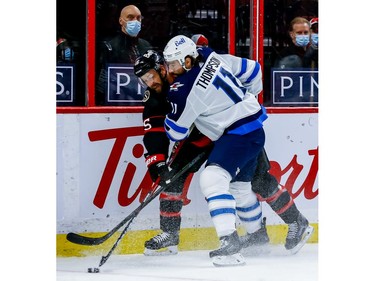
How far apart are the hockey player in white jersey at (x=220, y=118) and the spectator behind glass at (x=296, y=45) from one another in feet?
0.99

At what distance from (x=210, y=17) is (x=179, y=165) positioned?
2.62 ft

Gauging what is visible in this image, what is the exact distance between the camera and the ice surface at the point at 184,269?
4.48 meters

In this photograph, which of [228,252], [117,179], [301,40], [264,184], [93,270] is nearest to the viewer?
[93,270]

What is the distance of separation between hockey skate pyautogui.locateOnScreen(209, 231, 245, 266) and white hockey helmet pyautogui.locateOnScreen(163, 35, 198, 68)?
0.91 m

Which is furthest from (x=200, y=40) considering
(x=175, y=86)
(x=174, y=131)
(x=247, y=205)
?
(x=247, y=205)

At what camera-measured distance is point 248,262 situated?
4793 mm

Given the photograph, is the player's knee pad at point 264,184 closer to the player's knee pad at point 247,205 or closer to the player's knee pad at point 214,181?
the player's knee pad at point 247,205

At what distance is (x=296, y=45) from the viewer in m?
5.02

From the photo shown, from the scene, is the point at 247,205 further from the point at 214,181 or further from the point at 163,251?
the point at 163,251

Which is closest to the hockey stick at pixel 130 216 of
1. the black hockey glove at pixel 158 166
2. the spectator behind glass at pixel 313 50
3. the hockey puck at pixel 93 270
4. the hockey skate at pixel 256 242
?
the black hockey glove at pixel 158 166

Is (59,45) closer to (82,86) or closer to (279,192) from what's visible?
(82,86)

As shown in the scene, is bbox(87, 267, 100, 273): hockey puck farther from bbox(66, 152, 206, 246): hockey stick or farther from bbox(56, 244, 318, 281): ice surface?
bbox(66, 152, 206, 246): hockey stick

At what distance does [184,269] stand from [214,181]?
0.47 meters
